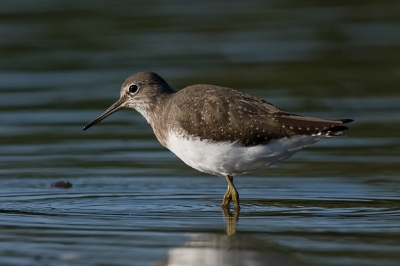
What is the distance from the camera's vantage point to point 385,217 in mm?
9172

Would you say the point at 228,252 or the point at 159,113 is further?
the point at 159,113

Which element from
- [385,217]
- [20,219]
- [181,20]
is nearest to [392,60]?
[181,20]

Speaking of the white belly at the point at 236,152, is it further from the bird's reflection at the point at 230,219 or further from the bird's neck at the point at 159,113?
the bird's neck at the point at 159,113

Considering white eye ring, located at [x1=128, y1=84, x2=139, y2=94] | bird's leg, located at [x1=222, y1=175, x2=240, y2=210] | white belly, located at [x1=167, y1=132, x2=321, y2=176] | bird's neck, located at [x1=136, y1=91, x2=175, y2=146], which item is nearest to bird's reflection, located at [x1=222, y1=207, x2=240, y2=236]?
bird's leg, located at [x1=222, y1=175, x2=240, y2=210]

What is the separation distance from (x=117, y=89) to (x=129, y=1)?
868cm

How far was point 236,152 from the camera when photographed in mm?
9766

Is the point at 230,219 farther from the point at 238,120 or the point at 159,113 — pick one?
the point at 159,113

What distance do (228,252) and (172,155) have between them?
5.06m

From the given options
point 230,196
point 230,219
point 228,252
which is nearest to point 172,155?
point 230,196

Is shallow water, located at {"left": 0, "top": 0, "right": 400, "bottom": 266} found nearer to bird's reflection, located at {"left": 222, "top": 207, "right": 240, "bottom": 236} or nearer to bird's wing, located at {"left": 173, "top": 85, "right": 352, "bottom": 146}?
bird's reflection, located at {"left": 222, "top": 207, "right": 240, "bottom": 236}

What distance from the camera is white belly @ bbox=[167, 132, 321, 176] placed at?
31.9ft

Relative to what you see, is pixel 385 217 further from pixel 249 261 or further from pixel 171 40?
pixel 171 40

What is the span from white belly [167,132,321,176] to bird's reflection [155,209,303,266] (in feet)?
3.96

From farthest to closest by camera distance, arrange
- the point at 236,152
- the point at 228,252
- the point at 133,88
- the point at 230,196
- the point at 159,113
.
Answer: the point at 133,88
the point at 159,113
the point at 230,196
the point at 236,152
the point at 228,252
